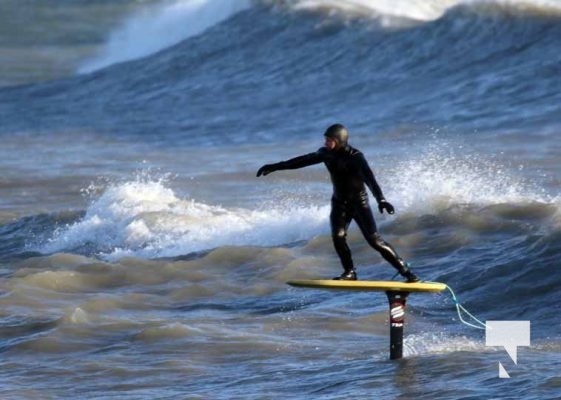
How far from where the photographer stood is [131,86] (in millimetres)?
34031

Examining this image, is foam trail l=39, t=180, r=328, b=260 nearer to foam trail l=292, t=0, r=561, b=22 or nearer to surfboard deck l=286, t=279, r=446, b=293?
surfboard deck l=286, t=279, r=446, b=293

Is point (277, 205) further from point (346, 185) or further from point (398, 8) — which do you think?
point (398, 8)

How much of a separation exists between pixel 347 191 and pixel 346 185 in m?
0.05

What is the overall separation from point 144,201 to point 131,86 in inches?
559

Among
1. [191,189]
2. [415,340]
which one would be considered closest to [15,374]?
[415,340]

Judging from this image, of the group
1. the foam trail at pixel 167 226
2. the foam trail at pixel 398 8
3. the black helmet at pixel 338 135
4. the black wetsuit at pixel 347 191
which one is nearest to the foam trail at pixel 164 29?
the foam trail at pixel 398 8

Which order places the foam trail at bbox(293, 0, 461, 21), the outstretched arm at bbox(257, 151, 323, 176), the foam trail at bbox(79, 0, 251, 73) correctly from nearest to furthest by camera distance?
1. the outstretched arm at bbox(257, 151, 323, 176)
2. the foam trail at bbox(293, 0, 461, 21)
3. the foam trail at bbox(79, 0, 251, 73)

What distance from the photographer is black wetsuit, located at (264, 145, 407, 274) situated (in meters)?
11.3

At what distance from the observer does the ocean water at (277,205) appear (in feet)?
39.8

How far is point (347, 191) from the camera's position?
11.4m

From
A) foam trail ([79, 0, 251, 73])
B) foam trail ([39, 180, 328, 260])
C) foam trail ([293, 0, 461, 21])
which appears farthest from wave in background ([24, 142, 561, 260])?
foam trail ([79, 0, 251, 73])

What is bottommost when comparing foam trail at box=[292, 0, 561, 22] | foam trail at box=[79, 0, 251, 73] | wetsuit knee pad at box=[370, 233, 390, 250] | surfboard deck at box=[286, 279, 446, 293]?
surfboard deck at box=[286, 279, 446, 293]

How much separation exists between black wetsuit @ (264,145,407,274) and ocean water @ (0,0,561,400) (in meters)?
0.89

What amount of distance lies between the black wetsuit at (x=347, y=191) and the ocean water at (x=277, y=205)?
0.89 meters
